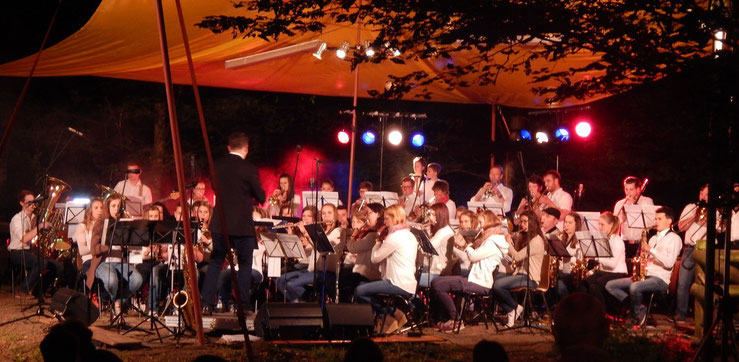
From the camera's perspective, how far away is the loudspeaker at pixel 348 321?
9.99 meters

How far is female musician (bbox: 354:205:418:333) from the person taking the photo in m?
11.5

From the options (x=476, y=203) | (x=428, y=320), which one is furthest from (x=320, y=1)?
(x=476, y=203)

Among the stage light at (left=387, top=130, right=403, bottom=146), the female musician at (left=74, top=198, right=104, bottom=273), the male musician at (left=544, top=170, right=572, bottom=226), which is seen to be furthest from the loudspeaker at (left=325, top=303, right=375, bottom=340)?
the stage light at (left=387, top=130, right=403, bottom=146)

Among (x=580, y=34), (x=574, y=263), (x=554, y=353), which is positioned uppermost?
(x=580, y=34)

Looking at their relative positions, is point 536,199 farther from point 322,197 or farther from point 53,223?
point 53,223

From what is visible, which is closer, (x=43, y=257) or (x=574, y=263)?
(x=574, y=263)

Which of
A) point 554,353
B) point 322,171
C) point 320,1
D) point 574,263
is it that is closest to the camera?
point 320,1

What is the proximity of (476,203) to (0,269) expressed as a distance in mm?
10754

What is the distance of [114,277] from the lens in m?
12.3

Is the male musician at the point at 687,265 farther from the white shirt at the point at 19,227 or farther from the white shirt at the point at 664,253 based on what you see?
the white shirt at the point at 19,227

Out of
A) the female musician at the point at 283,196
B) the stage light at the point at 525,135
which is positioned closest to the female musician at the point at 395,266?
the female musician at the point at 283,196

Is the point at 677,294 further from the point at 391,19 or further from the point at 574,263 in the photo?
the point at 391,19

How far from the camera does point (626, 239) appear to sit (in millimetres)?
14297

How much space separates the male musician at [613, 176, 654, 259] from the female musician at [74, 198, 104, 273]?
8522 mm
